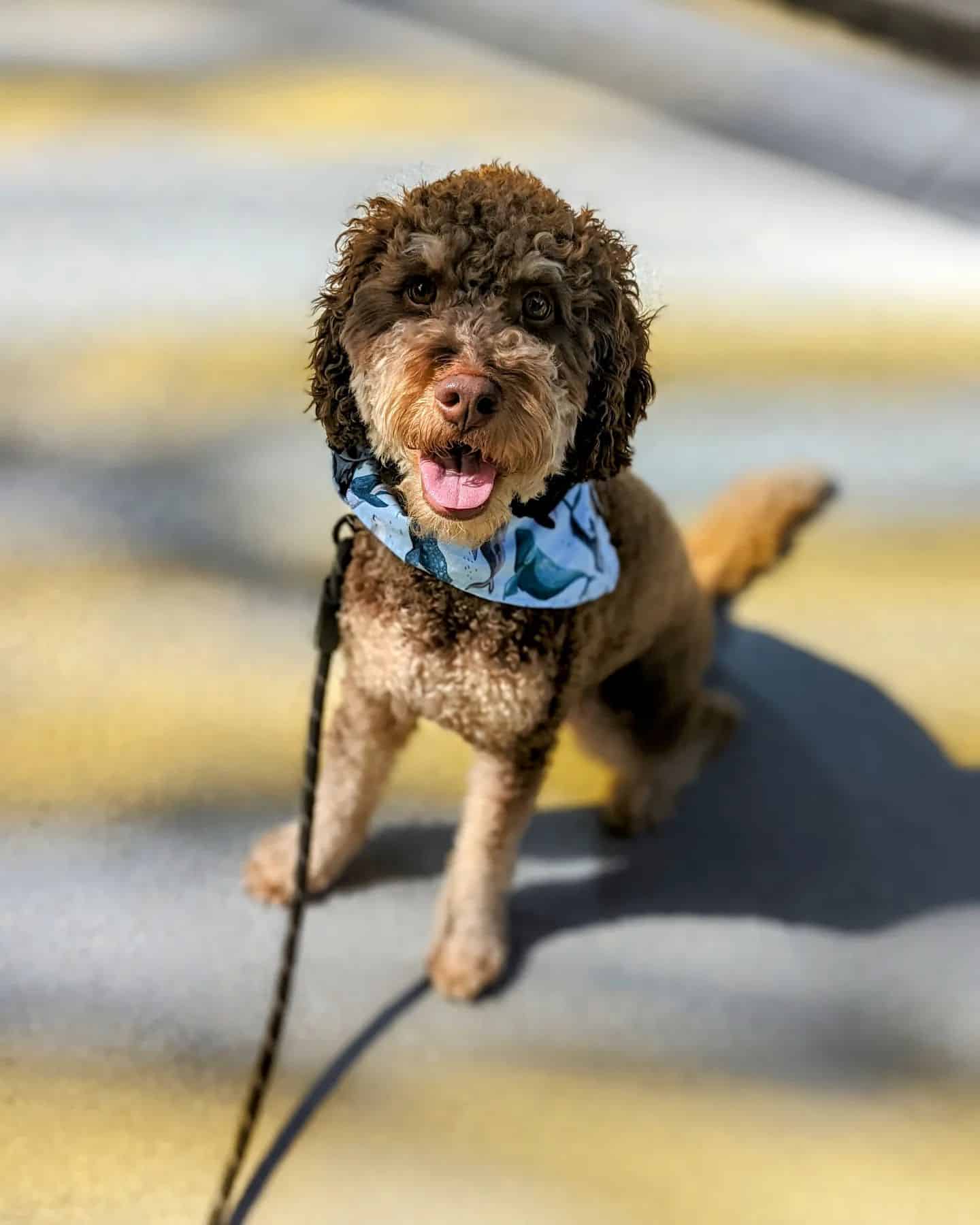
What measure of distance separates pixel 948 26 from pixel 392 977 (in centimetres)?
261

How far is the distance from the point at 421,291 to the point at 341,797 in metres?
0.64

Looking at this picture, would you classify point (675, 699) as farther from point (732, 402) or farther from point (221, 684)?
point (732, 402)

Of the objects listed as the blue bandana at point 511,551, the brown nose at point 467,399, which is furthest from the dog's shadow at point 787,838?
the brown nose at point 467,399

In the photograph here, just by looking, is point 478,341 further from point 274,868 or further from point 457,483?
point 274,868

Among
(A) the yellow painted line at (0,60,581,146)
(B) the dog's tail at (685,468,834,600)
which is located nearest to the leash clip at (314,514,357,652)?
(B) the dog's tail at (685,468,834,600)

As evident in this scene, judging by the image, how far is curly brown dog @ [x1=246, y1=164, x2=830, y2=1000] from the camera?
0.84 metres

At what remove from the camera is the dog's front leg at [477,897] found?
4.03ft

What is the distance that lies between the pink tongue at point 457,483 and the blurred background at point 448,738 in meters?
0.25

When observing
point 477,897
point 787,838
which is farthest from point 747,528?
point 477,897

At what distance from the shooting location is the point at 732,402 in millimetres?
2053

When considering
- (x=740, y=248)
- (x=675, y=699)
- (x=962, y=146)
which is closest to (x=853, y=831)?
(x=675, y=699)

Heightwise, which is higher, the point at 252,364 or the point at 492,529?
the point at 492,529

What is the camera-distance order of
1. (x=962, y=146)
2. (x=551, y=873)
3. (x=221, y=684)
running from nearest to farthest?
(x=551, y=873) < (x=221, y=684) < (x=962, y=146)

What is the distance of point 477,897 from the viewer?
4.28 feet
